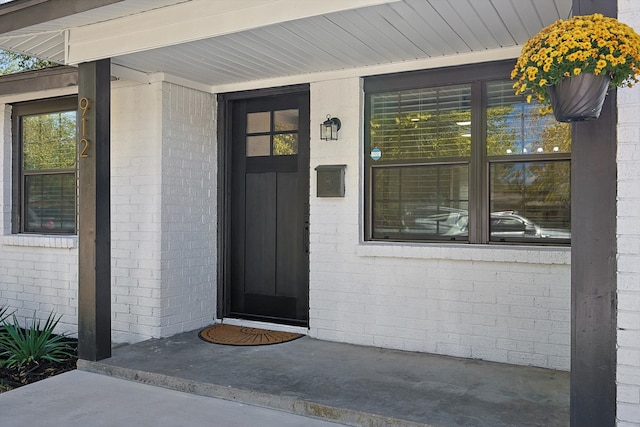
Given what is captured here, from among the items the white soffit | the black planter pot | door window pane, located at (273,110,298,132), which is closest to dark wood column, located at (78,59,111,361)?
the white soffit

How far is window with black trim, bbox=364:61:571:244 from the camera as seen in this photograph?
4246 millimetres

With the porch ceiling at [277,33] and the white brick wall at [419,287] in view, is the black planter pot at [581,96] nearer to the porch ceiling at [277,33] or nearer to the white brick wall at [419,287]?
the porch ceiling at [277,33]

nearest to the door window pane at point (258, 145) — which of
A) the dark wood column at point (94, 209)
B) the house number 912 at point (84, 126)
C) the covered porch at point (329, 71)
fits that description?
the covered porch at point (329, 71)

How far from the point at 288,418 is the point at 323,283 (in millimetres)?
1724

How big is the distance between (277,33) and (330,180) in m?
1.44

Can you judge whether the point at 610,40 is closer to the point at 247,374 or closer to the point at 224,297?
the point at 247,374

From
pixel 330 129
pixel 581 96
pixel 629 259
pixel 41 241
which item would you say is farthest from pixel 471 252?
pixel 41 241

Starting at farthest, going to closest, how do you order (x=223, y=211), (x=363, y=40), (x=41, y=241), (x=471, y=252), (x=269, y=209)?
1. (x=41, y=241)
2. (x=223, y=211)
3. (x=269, y=209)
4. (x=471, y=252)
5. (x=363, y=40)

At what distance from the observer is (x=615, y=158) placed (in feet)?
8.48

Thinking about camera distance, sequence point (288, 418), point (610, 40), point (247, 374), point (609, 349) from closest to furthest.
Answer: point (610, 40) < point (609, 349) < point (288, 418) < point (247, 374)

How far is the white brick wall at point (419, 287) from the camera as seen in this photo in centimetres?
412

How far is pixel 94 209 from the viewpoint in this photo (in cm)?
432

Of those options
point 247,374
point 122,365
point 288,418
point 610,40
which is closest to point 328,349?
point 247,374

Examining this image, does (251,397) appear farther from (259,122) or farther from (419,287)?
(259,122)
